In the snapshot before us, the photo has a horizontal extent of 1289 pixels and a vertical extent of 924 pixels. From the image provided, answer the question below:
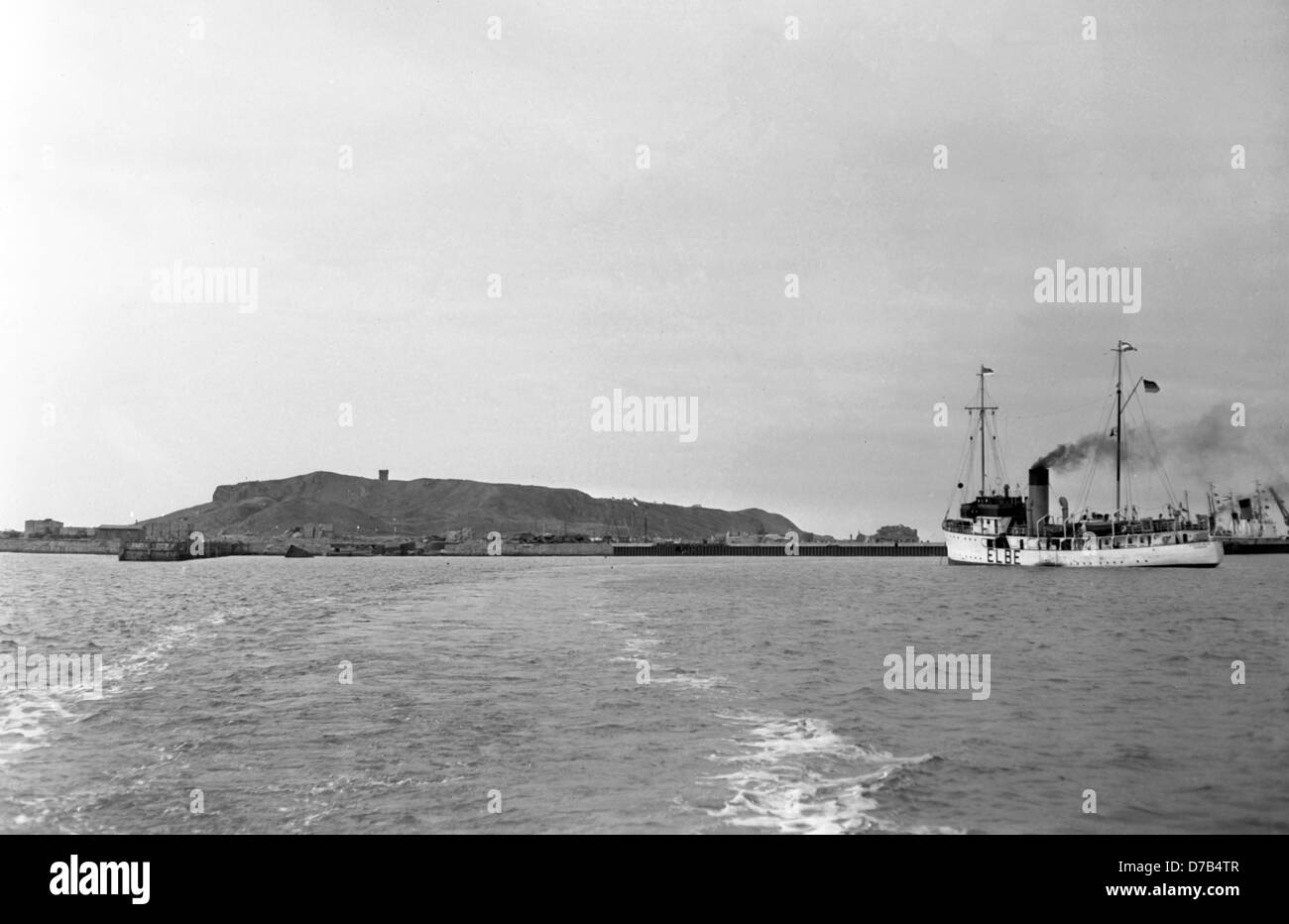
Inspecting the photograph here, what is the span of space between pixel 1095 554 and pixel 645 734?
369 ft

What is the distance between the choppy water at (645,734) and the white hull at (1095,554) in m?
77.9

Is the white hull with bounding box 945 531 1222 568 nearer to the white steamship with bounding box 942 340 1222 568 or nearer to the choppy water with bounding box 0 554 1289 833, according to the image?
the white steamship with bounding box 942 340 1222 568

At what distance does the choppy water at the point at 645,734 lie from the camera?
1298cm

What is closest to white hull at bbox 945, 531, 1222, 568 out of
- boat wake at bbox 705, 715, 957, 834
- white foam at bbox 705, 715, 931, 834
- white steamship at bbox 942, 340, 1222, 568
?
white steamship at bbox 942, 340, 1222, 568

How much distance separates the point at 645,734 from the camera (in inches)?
720

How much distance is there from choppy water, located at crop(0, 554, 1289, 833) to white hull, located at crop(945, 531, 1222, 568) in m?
77.9

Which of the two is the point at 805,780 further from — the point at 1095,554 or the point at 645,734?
the point at 1095,554

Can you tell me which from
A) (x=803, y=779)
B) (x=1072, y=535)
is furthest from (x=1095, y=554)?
(x=803, y=779)

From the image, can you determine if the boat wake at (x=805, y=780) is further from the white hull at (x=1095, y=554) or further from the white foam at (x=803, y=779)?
the white hull at (x=1095, y=554)

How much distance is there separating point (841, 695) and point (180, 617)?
42.8 meters

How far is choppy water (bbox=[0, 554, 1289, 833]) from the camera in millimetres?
12977
